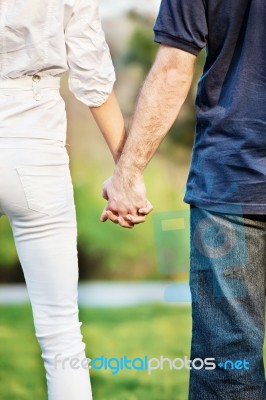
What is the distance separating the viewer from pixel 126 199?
80.5 inches

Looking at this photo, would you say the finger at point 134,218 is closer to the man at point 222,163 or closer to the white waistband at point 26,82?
the man at point 222,163

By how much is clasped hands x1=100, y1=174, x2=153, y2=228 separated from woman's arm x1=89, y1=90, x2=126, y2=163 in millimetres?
99

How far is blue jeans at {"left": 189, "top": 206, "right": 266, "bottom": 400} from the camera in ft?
6.10

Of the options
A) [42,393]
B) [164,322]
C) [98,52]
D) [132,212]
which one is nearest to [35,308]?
[132,212]

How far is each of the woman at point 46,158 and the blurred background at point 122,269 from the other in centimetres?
80

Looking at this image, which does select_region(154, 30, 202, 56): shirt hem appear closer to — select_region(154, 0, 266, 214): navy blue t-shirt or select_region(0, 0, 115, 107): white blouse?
select_region(154, 0, 266, 214): navy blue t-shirt

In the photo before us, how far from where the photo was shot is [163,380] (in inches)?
109

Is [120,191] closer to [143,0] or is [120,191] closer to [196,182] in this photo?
[196,182]

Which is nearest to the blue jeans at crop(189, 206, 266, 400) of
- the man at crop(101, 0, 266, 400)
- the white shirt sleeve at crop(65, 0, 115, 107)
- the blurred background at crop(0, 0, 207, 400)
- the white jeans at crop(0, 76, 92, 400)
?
the man at crop(101, 0, 266, 400)

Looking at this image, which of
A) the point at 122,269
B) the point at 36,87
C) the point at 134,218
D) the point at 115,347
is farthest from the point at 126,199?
the point at 122,269

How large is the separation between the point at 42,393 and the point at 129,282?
75 centimetres

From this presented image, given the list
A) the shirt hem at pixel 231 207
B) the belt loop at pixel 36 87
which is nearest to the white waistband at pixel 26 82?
the belt loop at pixel 36 87

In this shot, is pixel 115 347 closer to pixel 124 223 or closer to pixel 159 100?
pixel 124 223

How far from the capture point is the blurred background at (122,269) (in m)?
2.81
